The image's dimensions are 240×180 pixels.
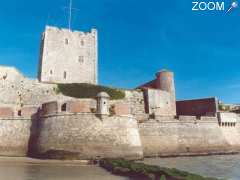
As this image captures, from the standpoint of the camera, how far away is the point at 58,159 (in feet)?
67.5

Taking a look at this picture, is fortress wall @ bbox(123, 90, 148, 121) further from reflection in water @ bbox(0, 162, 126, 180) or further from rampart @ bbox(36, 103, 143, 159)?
reflection in water @ bbox(0, 162, 126, 180)

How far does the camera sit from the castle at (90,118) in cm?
2123

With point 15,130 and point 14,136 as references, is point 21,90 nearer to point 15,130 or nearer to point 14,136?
point 15,130

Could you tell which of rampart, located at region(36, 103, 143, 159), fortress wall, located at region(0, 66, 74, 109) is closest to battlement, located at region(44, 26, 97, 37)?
fortress wall, located at region(0, 66, 74, 109)

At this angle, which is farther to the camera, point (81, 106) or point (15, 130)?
point (15, 130)

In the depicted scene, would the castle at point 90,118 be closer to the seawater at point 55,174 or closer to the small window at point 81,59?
the small window at point 81,59

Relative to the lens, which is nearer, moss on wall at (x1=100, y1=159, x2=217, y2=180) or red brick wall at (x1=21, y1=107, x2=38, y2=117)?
moss on wall at (x1=100, y1=159, x2=217, y2=180)

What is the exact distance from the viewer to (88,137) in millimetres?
20844

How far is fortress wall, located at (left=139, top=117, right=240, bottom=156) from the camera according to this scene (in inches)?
1026

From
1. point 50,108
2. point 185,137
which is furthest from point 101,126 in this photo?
point 185,137

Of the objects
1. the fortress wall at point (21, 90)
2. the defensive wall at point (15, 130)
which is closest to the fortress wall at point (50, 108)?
the defensive wall at point (15, 130)

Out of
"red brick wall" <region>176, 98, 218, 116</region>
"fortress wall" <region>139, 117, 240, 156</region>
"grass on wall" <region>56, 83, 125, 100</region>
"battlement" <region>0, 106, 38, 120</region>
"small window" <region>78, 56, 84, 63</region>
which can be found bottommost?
"fortress wall" <region>139, 117, 240, 156</region>

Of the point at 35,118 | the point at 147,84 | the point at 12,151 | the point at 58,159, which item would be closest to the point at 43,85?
the point at 35,118

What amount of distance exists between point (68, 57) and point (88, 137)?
17209mm
